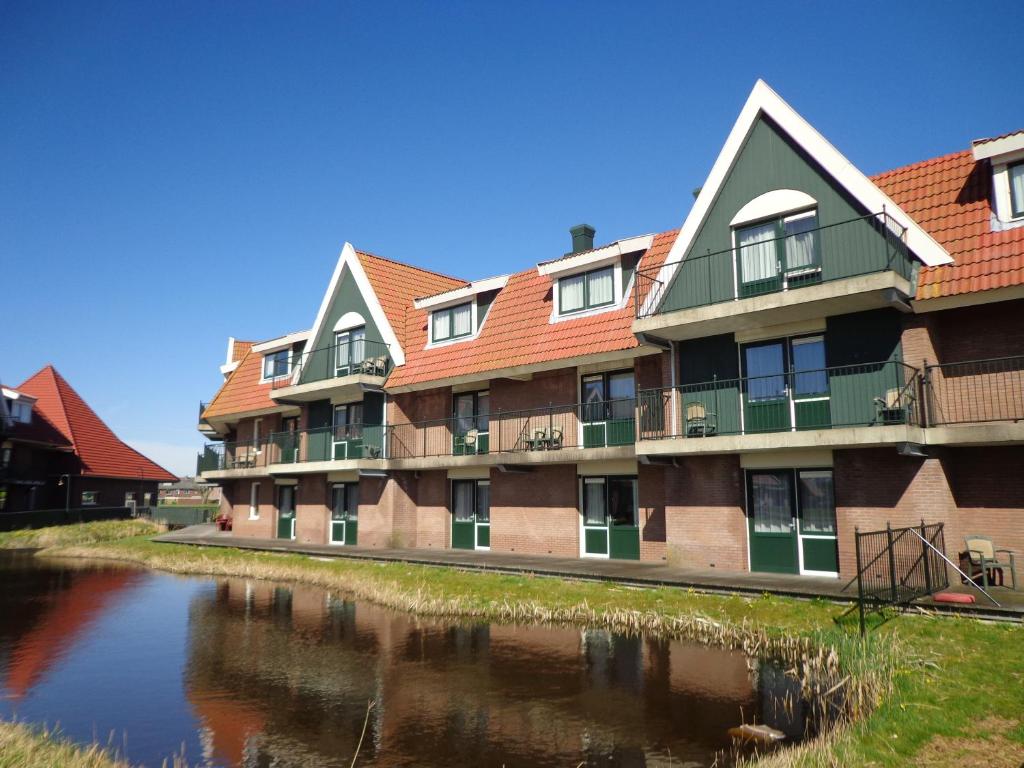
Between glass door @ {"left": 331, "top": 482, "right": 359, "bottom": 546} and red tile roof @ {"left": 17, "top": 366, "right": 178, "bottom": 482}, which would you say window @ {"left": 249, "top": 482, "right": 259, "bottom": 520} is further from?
red tile roof @ {"left": 17, "top": 366, "right": 178, "bottom": 482}

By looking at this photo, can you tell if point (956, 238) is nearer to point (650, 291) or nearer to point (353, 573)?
point (650, 291)

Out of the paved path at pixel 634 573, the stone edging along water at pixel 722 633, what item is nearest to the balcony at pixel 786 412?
the paved path at pixel 634 573

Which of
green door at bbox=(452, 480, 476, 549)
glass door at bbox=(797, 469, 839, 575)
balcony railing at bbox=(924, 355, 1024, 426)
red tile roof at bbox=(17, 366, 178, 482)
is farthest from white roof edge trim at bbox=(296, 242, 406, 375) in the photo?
red tile roof at bbox=(17, 366, 178, 482)

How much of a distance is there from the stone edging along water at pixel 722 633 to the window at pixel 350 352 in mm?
7653

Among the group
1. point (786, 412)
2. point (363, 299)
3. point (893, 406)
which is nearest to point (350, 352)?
point (363, 299)

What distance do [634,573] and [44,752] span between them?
11971 mm

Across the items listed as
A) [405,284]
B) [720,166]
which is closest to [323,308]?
[405,284]

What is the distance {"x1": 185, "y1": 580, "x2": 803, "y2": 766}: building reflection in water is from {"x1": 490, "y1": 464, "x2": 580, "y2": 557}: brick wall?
701 cm

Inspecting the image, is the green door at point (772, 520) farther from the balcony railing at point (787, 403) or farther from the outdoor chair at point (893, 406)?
the outdoor chair at point (893, 406)

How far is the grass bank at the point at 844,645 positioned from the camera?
25.5 feet

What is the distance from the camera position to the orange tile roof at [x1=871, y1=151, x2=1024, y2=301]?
14.6 m

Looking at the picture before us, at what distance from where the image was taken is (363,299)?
29.2 metres

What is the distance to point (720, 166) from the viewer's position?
18594mm

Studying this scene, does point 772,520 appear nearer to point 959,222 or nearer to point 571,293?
point 959,222
